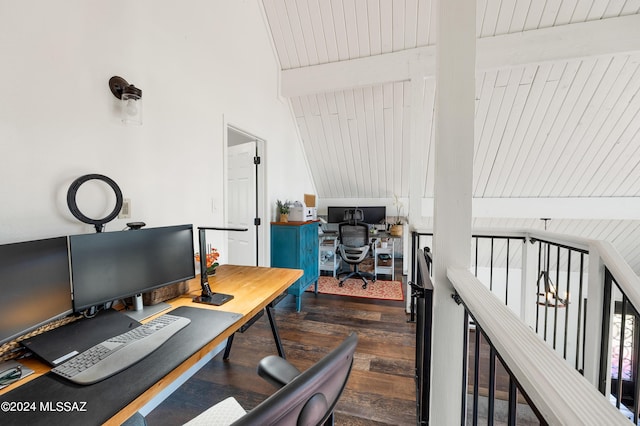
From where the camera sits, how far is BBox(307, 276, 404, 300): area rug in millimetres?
3605

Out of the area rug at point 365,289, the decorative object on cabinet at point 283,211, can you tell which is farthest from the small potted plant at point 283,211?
the area rug at point 365,289

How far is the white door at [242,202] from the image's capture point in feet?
10.6

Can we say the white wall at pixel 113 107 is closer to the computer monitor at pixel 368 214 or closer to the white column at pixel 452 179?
the white column at pixel 452 179

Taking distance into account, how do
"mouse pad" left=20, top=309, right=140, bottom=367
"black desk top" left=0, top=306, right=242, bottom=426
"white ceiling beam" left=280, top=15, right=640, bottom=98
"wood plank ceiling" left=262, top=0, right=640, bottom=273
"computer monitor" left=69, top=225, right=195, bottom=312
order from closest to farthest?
"black desk top" left=0, top=306, right=242, bottom=426
"mouse pad" left=20, top=309, right=140, bottom=367
"computer monitor" left=69, top=225, right=195, bottom=312
"white ceiling beam" left=280, top=15, right=640, bottom=98
"wood plank ceiling" left=262, top=0, right=640, bottom=273

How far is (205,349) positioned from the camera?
1.08 m

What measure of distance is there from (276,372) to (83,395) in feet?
1.88

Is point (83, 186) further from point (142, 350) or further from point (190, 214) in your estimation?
point (142, 350)

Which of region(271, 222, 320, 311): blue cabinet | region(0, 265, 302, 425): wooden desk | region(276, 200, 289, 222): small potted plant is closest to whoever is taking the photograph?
region(0, 265, 302, 425): wooden desk

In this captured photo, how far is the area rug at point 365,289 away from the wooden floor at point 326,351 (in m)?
0.37

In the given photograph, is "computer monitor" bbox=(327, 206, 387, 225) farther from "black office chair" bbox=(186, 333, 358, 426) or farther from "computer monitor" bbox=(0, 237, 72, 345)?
"black office chair" bbox=(186, 333, 358, 426)

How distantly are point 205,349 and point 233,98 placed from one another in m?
2.27

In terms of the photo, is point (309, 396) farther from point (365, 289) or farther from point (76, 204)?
point (365, 289)

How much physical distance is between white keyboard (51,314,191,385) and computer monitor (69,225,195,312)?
8.8 inches

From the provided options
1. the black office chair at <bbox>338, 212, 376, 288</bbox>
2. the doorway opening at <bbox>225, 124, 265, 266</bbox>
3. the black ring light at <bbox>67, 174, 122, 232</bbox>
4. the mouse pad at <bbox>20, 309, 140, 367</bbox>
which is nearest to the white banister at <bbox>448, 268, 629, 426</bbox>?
the mouse pad at <bbox>20, 309, 140, 367</bbox>
